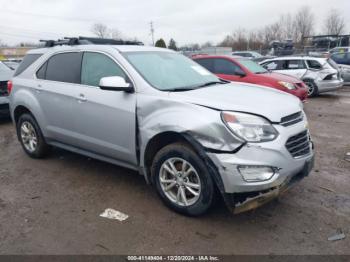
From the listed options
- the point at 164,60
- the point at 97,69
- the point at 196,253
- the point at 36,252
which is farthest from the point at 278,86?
the point at 36,252

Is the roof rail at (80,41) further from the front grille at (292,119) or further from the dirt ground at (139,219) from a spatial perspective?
the front grille at (292,119)

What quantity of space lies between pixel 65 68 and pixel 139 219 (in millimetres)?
2430

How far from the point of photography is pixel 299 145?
3.13 metres

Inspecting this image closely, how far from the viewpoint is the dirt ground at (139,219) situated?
288 cm

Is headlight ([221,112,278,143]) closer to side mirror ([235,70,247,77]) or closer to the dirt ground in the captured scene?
the dirt ground

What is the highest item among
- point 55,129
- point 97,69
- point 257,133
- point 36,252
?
point 97,69

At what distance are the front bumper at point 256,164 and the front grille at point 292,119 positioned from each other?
8 centimetres

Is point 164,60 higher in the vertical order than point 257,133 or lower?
higher

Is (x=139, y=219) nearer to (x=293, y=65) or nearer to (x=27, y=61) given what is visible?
(x=27, y=61)

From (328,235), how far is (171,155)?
168 centimetres

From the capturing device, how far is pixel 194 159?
3.05 m

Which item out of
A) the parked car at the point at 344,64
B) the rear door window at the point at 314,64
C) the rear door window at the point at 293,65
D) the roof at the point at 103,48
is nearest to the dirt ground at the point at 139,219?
the roof at the point at 103,48

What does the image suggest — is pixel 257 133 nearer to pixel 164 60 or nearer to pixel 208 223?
pixel 208 223

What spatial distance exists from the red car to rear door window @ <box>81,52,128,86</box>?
204 inches
